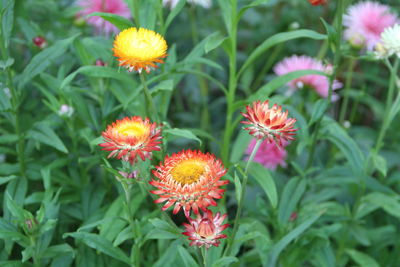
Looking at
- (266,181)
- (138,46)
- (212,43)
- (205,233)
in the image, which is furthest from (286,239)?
(138,46)

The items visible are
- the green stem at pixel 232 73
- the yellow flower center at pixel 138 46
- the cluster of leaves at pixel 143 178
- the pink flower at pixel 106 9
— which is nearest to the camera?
the yellow flower center at pixel 138 46

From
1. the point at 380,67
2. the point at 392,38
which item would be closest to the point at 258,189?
the point at 392,38

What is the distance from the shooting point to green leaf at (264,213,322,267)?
143 centimetres

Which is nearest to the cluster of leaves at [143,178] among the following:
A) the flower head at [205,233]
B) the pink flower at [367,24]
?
the flower head at [205,233]

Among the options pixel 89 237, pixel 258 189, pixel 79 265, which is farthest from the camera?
pixel 258 189

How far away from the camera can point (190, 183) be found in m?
1.04

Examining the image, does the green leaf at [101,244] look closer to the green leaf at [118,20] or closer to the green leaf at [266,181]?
the green leaf at [266,181]

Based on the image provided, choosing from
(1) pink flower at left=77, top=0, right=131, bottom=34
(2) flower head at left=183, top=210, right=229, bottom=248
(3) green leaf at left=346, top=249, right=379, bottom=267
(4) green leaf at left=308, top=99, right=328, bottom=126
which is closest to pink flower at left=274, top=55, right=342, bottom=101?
(4) green leaf at left=308, top=99, right=328, bottom=126

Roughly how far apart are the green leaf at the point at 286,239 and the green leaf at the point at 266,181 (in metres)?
0.10

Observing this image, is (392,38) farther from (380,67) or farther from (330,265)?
(380,67)

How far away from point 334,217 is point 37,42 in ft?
4.13

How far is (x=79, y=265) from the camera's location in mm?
1517

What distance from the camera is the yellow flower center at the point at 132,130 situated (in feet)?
3.52

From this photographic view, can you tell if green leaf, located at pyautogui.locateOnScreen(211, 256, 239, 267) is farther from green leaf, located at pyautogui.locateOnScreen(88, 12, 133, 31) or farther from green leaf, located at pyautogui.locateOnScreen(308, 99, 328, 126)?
green leaf, located at pyautogui.locateOnScreen(88, 12, 133, 31)
